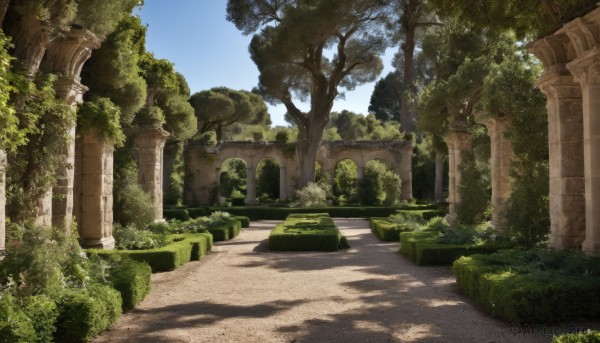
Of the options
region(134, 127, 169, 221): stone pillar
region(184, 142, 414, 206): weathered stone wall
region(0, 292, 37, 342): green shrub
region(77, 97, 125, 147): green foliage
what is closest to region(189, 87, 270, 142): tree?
region(184, 142, 414, 206): weathered stone wall

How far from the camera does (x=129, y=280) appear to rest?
625 cm

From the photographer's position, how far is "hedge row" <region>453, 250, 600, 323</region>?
521 cm

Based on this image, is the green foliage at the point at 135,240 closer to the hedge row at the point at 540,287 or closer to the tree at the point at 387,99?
the hedge row at the point at 540,287

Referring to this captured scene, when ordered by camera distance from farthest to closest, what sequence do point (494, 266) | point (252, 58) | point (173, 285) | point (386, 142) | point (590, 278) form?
1. point (386, 142)
2. point (252, 58)
3. point (173, 285)
4. point (494, 266)
5. point (590, 278)

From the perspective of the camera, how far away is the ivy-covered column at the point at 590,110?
6.99 meters

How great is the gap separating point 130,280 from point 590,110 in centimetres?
641

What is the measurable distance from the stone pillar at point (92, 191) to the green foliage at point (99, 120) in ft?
1.21

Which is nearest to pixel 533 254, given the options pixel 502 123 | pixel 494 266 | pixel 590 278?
pixel 494 266

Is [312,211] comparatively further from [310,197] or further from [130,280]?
[130,280]

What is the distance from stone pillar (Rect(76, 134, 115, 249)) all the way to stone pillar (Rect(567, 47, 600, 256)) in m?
8.00

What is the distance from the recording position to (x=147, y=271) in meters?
7.12

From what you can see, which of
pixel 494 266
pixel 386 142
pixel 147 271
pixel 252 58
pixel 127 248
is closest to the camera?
pixel 494 266

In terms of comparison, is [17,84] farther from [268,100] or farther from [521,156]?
[268,100]

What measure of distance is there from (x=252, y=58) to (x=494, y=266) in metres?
21.3
